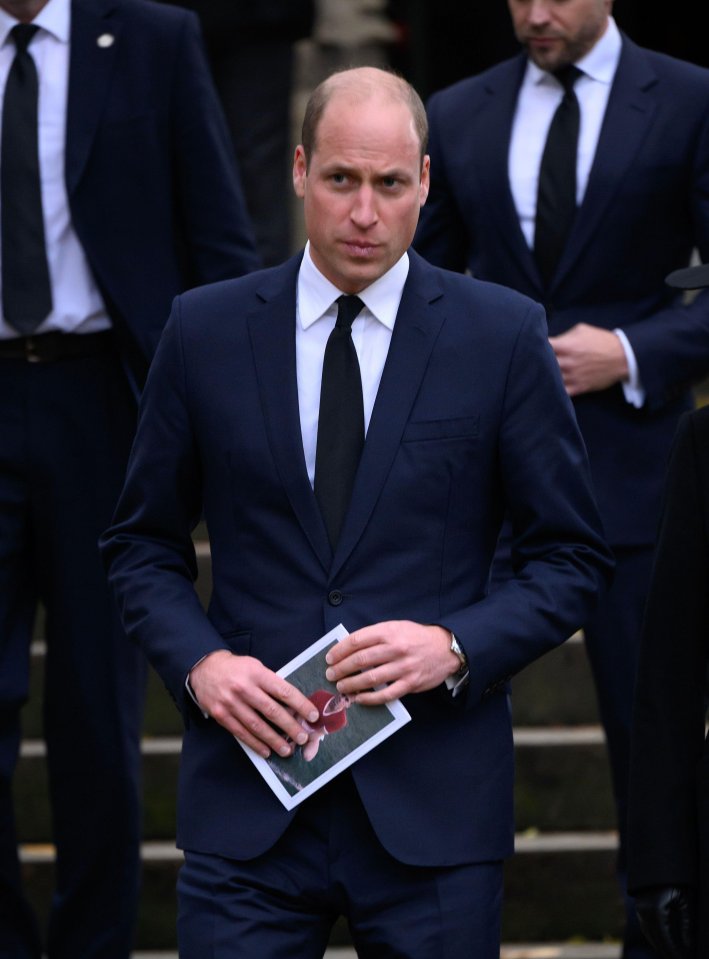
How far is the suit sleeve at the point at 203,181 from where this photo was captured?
16.1 feet

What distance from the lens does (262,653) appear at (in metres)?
3.68

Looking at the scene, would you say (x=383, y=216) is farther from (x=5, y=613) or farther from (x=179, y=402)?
(x=5, y=613)

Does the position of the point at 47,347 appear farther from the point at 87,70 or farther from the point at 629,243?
the point at 629,243

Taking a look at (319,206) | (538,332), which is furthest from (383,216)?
(538,332)

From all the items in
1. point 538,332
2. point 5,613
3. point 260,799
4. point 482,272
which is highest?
point 538,332

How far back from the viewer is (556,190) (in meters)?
4.99

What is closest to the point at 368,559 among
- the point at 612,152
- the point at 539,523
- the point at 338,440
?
the point at 338,440

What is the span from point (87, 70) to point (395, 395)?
5.16 feet

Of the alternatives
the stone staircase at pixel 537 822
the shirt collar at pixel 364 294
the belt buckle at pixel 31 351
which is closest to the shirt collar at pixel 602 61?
the belt buckle at pixel 31 351

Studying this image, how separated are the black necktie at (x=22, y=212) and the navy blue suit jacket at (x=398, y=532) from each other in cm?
104

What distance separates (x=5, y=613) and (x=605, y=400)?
4.83ft

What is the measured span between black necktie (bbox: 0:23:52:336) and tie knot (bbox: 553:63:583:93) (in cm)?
124

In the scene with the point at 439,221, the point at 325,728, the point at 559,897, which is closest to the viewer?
the point at 325,728

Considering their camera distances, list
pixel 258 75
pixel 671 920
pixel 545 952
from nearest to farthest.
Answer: pixel 671 920
pixel 545 952
pixel 258 75
